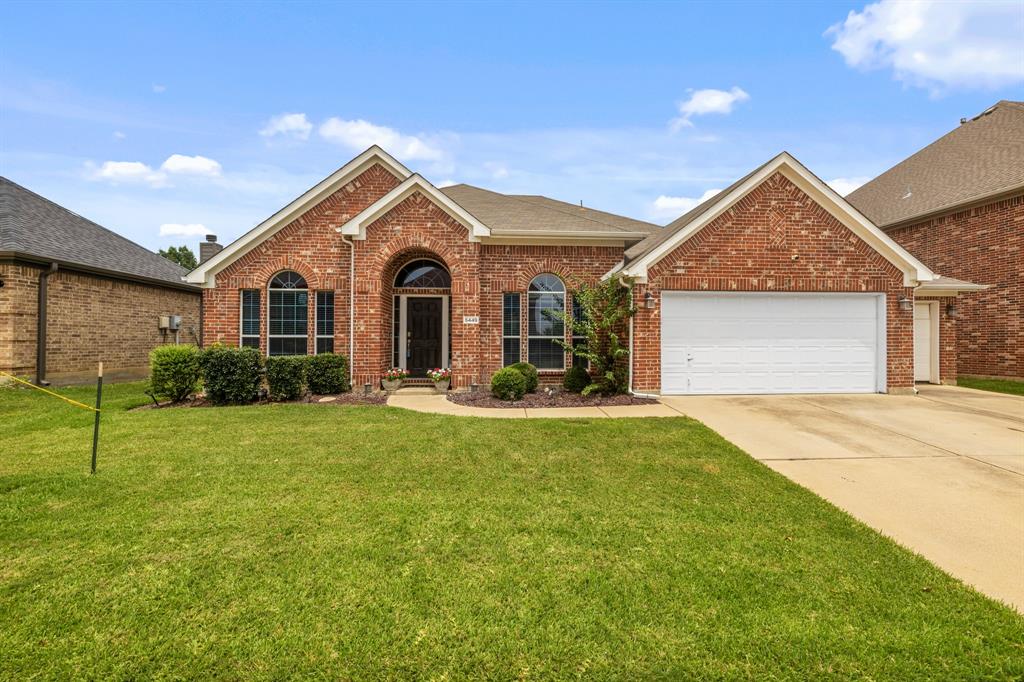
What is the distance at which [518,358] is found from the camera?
12.7 meters

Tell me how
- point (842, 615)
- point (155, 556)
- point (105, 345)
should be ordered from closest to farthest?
point (842, 615) → point (155, 556) → point (105, 345)

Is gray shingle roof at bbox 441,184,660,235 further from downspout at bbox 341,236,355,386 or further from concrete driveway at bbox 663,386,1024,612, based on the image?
concrete driveway at bbox 663,386,1024,612

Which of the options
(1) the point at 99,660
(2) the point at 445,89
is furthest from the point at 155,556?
(2) the point at 445,89

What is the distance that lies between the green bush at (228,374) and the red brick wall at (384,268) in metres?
2.39

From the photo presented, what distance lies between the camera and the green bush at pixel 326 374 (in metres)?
10.9

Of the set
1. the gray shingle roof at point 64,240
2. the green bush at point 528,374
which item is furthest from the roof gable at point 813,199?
the gray shingle roof at point 64,240

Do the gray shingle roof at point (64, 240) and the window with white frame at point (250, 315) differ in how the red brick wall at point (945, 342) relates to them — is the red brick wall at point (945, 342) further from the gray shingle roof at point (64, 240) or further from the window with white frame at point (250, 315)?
the gray shingle roof at point (64, 240)


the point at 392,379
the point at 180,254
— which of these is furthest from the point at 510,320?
the point at 180,254

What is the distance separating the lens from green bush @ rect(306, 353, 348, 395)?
35.7ft

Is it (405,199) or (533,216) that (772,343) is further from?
(405,199)

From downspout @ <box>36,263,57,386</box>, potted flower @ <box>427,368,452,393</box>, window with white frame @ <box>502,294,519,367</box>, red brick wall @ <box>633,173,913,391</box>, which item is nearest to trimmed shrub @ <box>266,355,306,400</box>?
potted flower @ <box>427,368,452,393</box>

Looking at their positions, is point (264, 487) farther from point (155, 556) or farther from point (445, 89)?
point (445, 89)

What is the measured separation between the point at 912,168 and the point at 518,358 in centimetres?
1978

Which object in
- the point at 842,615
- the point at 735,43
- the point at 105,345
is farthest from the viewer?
the point at 105,345
